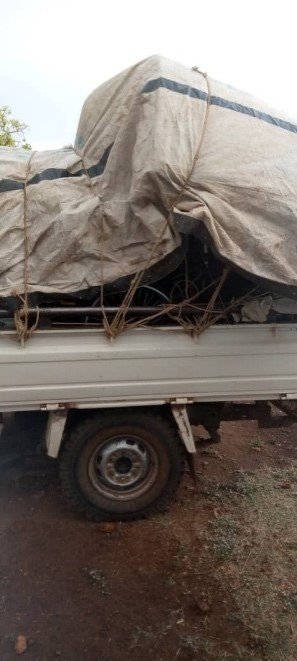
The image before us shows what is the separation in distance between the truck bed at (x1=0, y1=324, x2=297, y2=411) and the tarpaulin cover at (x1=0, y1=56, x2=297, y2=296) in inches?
15.9

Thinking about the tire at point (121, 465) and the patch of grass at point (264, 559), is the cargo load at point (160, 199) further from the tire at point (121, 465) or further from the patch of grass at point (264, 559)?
the patch of grass at point (264, 559)

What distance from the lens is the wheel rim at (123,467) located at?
3533mm

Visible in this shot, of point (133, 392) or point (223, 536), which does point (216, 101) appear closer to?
point (133, 392)

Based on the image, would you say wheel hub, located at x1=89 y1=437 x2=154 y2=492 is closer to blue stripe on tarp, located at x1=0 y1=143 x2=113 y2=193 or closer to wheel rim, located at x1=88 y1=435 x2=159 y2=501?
wheel rim, located at x1=88 y1=435 x2=159 y2=501

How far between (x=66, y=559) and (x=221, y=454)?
76.7 inches

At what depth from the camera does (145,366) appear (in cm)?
331

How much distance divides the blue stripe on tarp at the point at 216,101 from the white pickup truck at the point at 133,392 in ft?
4.78

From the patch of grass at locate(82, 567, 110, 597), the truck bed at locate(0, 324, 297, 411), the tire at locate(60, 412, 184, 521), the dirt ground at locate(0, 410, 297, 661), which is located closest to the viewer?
the dirt ground at locate(0, 410, 297, 661)

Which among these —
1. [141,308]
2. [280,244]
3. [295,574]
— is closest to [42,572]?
[295,574]

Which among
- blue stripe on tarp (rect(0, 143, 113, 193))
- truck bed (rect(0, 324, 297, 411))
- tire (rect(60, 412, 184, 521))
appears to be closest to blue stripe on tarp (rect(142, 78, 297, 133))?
blue stripe on tarp (rect(0, 143, 113, 193))

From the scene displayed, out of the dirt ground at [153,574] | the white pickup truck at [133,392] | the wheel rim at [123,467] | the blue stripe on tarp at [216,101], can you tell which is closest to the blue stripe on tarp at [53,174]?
the blue stripe on tarp at [216,101]

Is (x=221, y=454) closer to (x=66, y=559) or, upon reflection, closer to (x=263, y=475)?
(x=263, y=475)

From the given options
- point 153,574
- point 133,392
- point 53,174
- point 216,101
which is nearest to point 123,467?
point 133,392

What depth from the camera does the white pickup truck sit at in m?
3.24
